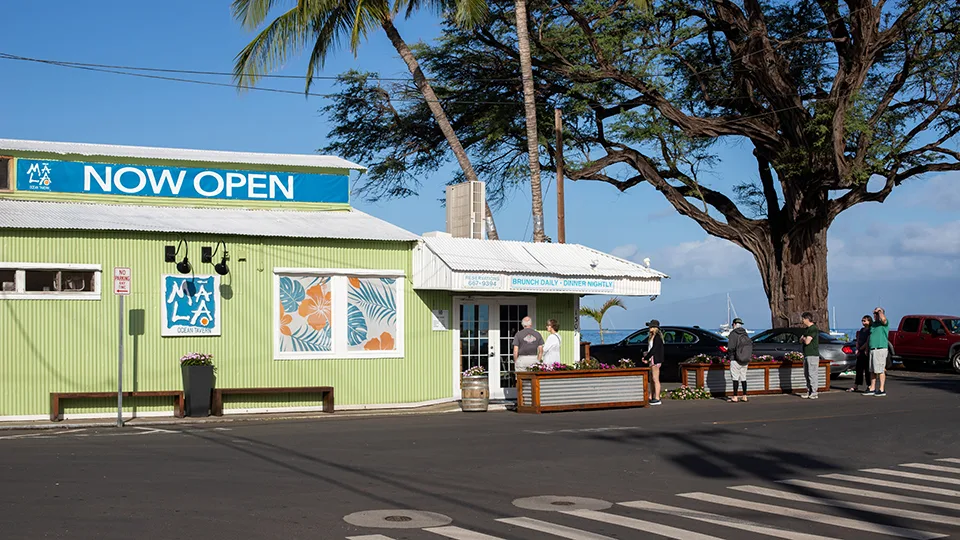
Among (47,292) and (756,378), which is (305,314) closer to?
(47,292)

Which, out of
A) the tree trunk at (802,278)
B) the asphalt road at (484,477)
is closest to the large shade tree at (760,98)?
the tree trunk at (802,278)

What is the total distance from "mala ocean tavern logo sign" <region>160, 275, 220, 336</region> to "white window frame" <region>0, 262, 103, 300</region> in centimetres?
114

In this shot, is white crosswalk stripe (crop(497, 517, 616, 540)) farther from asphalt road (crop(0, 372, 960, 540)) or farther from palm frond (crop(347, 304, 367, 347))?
palm frond (crop(347, 304, 367, 347))

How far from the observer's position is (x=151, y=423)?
60.0 feet

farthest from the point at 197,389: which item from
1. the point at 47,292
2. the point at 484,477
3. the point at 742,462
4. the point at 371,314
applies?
the point at 742,462

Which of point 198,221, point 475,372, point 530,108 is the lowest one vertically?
point 475,372

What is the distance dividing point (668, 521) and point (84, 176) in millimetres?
15181

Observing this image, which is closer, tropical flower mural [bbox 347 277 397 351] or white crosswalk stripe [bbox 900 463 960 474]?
white crosswalk stripe [bbox 900 463 960 474]

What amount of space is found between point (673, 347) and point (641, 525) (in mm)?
21511

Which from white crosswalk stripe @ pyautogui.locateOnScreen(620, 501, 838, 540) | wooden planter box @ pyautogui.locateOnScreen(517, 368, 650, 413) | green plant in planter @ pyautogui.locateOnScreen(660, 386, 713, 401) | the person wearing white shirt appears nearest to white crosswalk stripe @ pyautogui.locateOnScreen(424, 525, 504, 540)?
white crosswalk stripe @ pyautogui.locateOnScreen(620, 501, 838, 540)

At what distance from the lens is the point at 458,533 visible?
8.66 metres

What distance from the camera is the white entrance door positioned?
22.6 m

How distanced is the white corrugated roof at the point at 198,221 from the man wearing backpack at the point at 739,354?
22.9 ft

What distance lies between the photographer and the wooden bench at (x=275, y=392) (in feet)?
64.1
